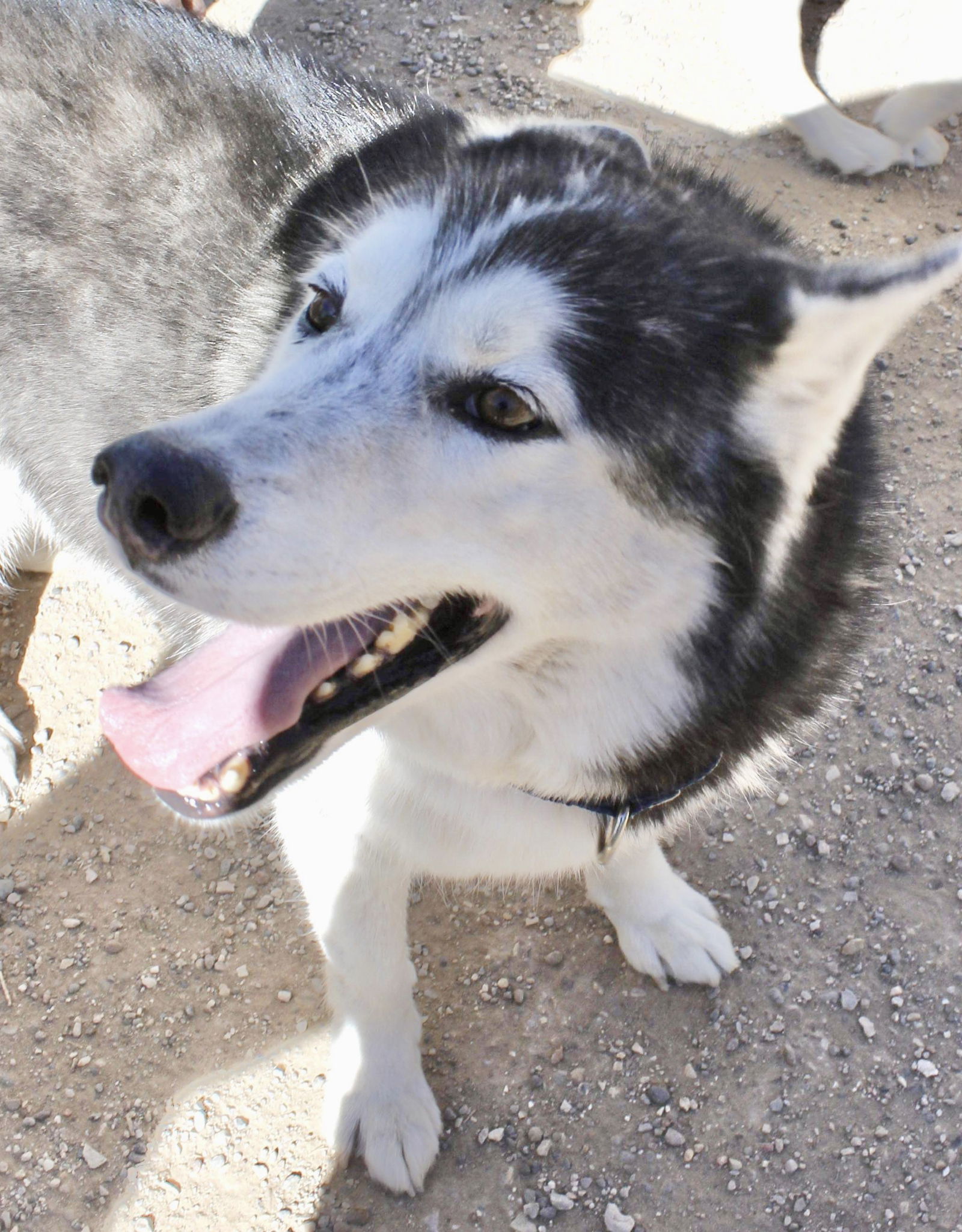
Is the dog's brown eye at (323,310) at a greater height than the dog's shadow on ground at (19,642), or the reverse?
the dog's brown eye at (323,310)

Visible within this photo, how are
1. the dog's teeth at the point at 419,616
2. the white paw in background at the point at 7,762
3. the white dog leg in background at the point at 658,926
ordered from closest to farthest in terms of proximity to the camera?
1. the dog's teeth at the point at 419,616
2. the white dog leg in background at the point at 658,926
3. the white paw in background at the point at 7,762

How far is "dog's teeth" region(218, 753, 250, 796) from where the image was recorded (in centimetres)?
158

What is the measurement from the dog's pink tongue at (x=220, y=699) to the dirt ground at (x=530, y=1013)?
43.5 inches

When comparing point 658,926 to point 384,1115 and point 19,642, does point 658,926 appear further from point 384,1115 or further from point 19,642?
point 19,642

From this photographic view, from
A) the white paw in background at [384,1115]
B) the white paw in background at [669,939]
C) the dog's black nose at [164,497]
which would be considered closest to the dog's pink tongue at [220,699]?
the dog's black nose at [164,497]

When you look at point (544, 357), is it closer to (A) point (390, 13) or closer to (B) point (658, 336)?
(B) point (658, 336)

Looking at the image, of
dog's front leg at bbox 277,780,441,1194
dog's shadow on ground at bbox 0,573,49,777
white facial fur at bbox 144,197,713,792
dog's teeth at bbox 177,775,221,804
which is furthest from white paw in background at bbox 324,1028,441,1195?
dog's shadow on ground at bbox 0,573,49,777

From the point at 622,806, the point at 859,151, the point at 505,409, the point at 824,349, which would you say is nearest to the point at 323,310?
the point at 505,409

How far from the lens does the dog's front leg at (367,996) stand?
213 centimetres

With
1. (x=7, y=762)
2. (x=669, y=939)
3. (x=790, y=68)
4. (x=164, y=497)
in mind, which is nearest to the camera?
(x=164, y=497)

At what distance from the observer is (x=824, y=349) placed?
138cm

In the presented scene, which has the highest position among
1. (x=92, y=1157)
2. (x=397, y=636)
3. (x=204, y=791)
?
(x=397, y=636)

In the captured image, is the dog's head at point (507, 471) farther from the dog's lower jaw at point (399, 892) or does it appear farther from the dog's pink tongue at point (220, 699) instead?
the dog's lower jaw at point (399, 892)

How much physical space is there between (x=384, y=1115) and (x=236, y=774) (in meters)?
1.10
